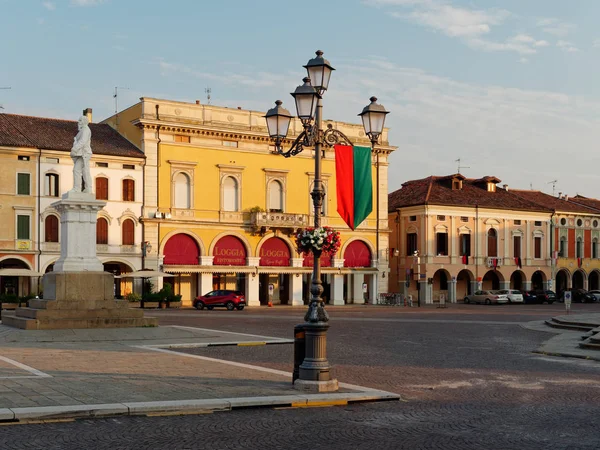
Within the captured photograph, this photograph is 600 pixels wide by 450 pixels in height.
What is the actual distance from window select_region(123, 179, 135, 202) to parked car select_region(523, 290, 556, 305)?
3382 cm

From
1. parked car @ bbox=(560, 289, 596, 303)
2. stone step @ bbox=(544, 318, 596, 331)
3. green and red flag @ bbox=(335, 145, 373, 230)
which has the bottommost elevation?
parked car @ bbox=(560, 289, 596, 303)

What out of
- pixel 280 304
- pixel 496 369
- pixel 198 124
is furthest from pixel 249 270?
pixel 496 369

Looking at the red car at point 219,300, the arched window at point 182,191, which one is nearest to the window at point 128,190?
the arched window at point 182,191

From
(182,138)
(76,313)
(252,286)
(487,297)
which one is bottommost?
(487,297)

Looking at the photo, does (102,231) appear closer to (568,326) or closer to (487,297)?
(568,326)

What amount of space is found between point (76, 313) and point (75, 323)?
1.11 ft

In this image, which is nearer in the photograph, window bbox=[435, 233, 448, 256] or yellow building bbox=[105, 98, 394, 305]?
yellow building bbox=[105, 98, 394, 305]

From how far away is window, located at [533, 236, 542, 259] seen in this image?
74.6 metres

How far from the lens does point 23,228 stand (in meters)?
49.8

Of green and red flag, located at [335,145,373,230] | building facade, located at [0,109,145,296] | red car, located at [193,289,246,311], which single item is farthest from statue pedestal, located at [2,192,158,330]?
building facade, located at [0,109,145,296]

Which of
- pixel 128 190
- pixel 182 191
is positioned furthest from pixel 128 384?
pixel 182 191

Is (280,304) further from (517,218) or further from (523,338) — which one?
(523,338)

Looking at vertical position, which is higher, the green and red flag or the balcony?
the balcony

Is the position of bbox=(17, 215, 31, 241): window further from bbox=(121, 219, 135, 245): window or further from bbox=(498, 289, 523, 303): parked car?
bbox=(498, 289, 523, 303): parked car
